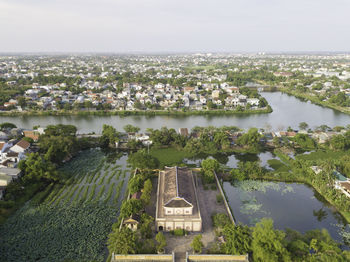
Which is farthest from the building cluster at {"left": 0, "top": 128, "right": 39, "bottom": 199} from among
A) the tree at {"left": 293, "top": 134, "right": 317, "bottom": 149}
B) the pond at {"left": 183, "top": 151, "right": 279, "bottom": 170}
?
the tree at {"left": 293, "top": 134, "right": 317, "bottom": 149}

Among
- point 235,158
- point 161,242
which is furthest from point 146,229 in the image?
point 235,158

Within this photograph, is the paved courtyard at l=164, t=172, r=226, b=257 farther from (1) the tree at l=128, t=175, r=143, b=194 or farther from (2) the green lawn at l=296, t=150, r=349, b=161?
(2) the green lawn at l=296, t=150, r=349, b=161

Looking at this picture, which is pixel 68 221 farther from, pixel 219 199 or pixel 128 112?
pixel 128 112

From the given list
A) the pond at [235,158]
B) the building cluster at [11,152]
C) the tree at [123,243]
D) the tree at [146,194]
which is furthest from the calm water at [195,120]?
the tree at [123,243]

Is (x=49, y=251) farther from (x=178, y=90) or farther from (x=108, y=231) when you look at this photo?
(x=178, y=90)

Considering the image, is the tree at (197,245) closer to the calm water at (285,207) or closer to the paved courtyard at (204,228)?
the paved courtyard at (204,228)
